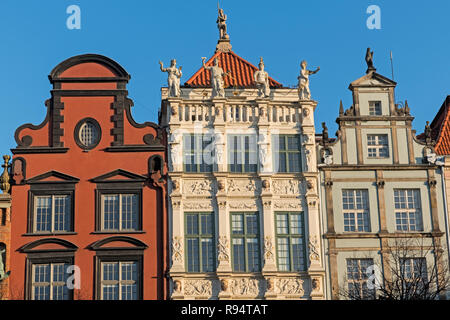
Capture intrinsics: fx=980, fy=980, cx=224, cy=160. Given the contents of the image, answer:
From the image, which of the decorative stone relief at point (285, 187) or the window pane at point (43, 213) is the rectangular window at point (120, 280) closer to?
the window pane at point (43, 213)

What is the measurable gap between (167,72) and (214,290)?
972cm

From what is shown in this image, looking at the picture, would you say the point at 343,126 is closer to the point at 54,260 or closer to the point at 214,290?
the point at 214,290

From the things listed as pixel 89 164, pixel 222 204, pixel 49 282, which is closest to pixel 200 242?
pixel 222 204

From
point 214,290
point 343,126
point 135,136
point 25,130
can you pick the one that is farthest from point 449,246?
point 25,130

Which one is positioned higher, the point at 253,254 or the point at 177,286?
the point at 253,254

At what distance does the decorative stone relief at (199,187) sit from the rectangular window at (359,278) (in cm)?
656

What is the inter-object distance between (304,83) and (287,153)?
329cm

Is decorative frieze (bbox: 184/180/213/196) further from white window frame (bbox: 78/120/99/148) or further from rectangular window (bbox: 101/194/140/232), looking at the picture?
white window frame (bbox: 78/120/99/148)

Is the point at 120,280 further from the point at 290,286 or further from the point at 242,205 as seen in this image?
the point at 290,286

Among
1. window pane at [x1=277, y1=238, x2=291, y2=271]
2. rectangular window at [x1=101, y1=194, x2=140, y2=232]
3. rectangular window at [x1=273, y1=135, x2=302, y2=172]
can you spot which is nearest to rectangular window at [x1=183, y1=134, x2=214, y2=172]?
rectangular window at [x1=101, y1=194, x2=140, y2=232]

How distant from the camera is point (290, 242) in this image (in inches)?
1592

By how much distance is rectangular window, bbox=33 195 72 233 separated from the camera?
3997cm

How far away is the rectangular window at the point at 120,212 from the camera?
4009 cm

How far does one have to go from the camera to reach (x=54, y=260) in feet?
129
